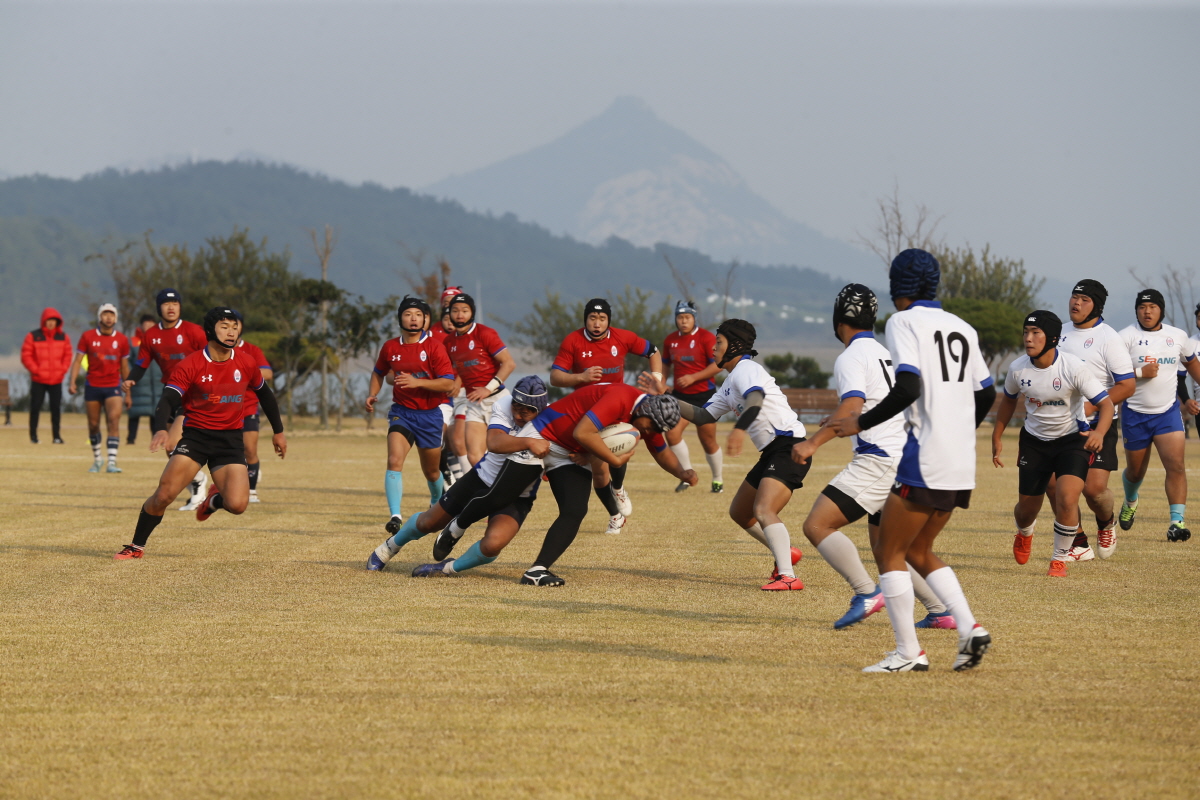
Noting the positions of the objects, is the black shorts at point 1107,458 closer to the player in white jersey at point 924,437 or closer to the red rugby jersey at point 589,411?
the red rugby jersey at point 589,411

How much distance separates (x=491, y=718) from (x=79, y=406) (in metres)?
41.0

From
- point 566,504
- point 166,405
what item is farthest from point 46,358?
point 566,504

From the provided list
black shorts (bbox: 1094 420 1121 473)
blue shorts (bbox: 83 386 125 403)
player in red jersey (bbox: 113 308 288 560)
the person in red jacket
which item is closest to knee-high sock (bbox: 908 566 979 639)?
black shorts (bbox: 1094 420 1121 473)

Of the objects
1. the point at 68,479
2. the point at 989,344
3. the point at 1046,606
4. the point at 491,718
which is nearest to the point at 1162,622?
the point at 1046,606

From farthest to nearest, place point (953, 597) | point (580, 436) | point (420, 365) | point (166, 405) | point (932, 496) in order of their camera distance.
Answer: point (420, 365), point (166, 405), point (580, 436), point (953, 597), point (932, 496)

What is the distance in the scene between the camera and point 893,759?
14.0 feet

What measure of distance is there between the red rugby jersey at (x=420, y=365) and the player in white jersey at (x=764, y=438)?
3.92m

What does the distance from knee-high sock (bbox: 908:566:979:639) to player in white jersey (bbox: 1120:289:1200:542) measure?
5.77 m

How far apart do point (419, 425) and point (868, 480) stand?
221 inches

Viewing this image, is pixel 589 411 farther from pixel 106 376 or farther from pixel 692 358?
pixel 106 376

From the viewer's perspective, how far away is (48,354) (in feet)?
74.2

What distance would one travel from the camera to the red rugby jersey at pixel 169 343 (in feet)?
43.8

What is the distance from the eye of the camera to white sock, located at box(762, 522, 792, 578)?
25.8ft

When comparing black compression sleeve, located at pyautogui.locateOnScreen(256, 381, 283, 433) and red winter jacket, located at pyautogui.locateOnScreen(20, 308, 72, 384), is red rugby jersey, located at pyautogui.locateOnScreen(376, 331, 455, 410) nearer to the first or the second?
black compression sleeve, located at pyautogui.locateOnScreen(256, 381, 283, 433)
